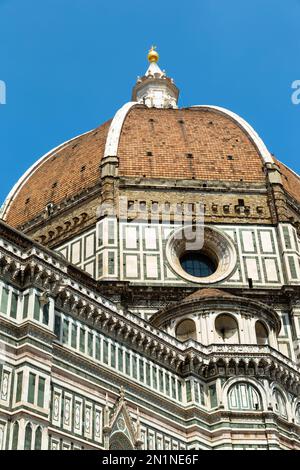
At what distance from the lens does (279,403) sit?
3391 centimetres

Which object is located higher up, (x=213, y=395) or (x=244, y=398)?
(x=213, y=395)

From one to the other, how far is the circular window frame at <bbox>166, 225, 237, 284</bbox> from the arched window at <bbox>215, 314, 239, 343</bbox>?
5131 mm

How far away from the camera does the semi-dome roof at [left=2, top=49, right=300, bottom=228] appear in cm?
4797

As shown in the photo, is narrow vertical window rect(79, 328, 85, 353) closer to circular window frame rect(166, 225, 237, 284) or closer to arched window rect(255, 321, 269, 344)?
arched window rect(255, 321, 269, 344)

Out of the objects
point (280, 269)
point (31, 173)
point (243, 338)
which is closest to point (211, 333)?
point (243, 338)

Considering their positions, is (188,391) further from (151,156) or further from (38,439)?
(151,156)

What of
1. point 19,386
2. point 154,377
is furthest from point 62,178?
point 19,386

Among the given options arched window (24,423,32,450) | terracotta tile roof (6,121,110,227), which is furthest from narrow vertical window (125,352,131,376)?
terracotta tile roof (6,121,110,227)

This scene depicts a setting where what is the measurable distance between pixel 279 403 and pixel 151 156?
2118cm

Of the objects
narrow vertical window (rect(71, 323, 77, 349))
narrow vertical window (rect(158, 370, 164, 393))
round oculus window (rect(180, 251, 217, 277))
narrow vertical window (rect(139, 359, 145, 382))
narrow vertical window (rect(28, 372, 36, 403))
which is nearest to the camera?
narrow vertical window (rect(28, 372, 36, 403))

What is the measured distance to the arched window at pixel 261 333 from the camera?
121 ft

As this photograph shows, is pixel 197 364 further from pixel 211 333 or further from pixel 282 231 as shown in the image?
pixel 282 231

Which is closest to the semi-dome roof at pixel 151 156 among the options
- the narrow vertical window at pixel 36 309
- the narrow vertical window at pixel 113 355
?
the narrow vertical window at pixel 113 355

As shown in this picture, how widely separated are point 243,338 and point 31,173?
27.0 metres
